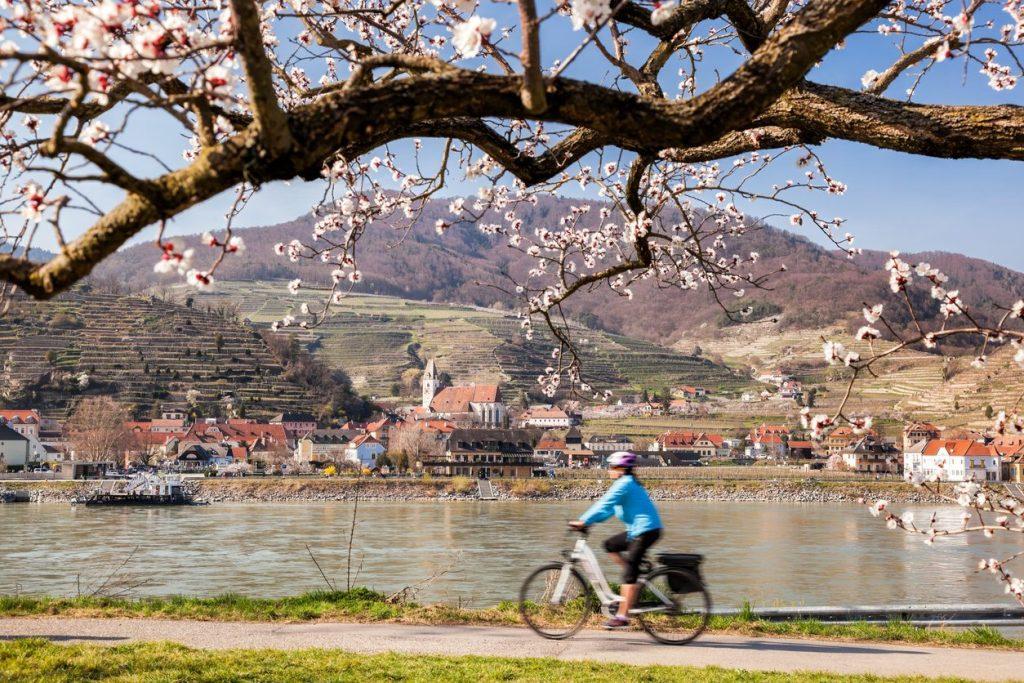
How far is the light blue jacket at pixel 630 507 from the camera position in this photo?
5758 mm

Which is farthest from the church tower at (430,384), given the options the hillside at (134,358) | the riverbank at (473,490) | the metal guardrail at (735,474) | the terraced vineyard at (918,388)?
the riverbank at (473,490)

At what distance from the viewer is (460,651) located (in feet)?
19.2

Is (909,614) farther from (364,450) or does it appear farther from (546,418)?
(546,418)

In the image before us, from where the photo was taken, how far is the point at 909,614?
7957 millimetres

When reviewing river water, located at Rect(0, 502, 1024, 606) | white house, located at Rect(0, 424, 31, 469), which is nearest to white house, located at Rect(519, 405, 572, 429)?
white house, located at Rect(0, 424, 31, 469)

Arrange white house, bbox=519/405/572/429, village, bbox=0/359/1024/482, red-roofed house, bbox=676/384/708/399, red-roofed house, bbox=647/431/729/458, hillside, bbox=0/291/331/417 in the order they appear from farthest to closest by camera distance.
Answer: red-roofed house, bbox=676/384/708/399, white house, bbox=519/405/572/429, hillside, bbox=0/291/331/417, red-roofed house, bbox=647/431/729/458, village, bbox=0/359/1024/482

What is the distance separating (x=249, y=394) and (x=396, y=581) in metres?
93.1

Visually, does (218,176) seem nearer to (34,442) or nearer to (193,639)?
(193,639)

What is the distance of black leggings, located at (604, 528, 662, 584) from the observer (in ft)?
19.0

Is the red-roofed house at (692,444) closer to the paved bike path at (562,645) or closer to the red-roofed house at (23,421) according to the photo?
the red-roofed house at (23,421)

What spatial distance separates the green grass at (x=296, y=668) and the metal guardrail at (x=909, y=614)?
2.35 meters

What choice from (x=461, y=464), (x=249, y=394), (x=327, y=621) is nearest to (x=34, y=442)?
(x=249, y=394)

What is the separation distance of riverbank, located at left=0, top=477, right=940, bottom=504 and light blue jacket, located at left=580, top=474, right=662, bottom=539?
5523 centimetres

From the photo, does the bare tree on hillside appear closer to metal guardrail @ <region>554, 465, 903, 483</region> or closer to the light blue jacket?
metal guardrail @ <region>554, 465, 903, 483</region>
